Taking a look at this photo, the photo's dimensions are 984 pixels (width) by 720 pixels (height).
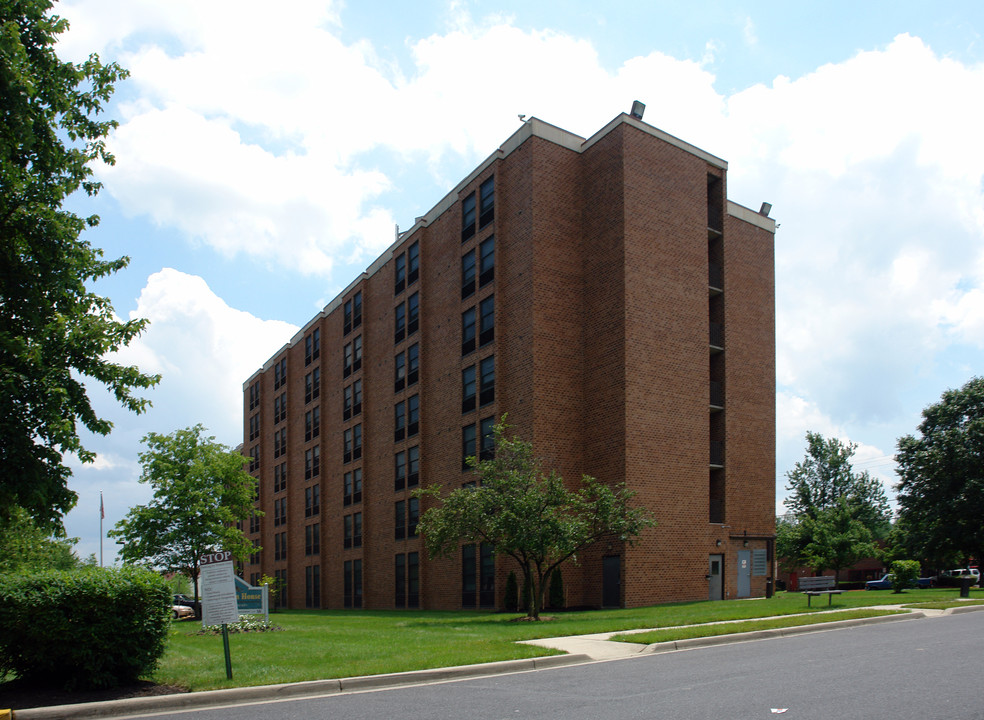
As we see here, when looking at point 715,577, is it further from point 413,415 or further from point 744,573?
point 413,415

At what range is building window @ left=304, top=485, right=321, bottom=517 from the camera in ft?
192

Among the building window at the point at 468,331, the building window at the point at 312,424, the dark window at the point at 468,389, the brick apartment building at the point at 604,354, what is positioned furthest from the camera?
the building window at the point at 312,424

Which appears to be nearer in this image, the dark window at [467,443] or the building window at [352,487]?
the dark window at [467,443]

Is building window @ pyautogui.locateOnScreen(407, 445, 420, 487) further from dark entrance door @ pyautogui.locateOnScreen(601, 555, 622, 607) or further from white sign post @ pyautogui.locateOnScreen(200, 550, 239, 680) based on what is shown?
white sign post @ pyautogui.locateOnScreen(200, 550, 239, 680)

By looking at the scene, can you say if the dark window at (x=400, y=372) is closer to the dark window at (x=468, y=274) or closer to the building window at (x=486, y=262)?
the dark window at (x=468, y=274)

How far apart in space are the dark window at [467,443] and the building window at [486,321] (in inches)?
156

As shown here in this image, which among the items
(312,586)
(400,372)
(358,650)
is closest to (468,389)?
(400,372)

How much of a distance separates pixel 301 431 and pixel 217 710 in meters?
54.1

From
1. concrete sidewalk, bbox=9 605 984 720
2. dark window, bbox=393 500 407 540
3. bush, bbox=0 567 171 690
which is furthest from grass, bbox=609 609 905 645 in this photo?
dark window, bbox=393 500 407 540

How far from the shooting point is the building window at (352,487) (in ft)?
169

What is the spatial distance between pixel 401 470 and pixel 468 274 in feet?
38.5

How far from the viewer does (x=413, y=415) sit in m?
44.6

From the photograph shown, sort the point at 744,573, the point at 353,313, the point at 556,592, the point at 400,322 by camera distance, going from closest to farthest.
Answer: the point at 556,592
the point at 744,573
the point at 400,322
the point at 353,313

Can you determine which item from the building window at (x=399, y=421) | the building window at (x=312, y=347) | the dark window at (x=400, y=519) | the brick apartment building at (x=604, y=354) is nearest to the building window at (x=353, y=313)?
the building window at (x=312, y=347)
